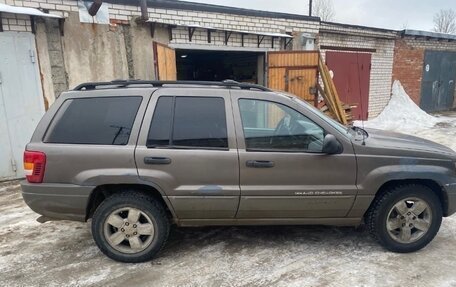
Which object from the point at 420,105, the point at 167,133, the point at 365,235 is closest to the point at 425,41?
the point at 420,105

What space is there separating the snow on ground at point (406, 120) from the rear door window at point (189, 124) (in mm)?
8983

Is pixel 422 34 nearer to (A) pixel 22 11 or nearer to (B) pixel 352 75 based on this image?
(B) pixel 352 75

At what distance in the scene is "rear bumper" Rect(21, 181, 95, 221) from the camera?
3.13 m

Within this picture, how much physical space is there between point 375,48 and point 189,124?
11.2 meters

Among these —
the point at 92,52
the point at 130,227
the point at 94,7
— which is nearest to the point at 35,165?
the point at 130,227

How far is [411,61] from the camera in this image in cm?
1367

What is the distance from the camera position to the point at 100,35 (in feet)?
21.3

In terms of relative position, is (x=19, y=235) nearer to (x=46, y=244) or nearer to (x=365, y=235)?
(x=46, y=244)

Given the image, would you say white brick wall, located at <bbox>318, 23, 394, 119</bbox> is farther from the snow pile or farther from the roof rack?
the roof rack

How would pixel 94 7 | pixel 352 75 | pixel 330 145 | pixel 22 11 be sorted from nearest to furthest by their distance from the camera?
pixel 330 145 → pixel 22 11 → pixel 94 7 → pixel 352 75

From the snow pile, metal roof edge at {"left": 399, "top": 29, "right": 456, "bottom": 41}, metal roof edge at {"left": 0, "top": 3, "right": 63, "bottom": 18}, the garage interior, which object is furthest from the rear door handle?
metal roof edge at {"left": 399, "top": 29, "right": 456, "bottom": 41}

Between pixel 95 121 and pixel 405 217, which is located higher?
pixel 95 121

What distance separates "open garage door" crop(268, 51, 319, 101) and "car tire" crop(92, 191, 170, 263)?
6372 mm

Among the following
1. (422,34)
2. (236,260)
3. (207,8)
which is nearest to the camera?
(236,260)
